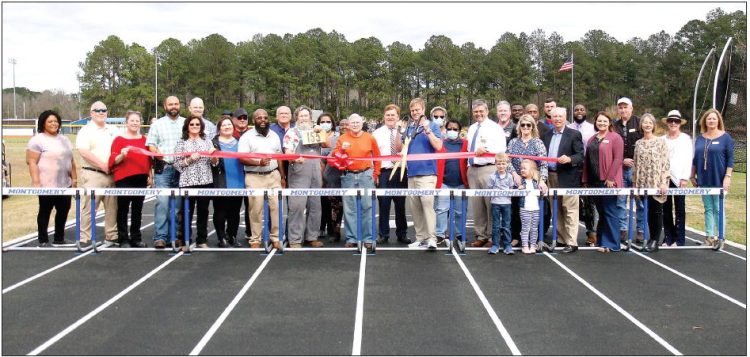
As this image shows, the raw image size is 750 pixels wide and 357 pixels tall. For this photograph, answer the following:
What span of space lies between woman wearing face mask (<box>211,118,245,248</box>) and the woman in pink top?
198cm

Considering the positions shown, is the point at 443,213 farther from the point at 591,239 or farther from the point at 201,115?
the point at 201,115

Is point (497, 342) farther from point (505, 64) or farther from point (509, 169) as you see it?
point (505, 64)

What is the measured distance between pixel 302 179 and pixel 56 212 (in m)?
3.24

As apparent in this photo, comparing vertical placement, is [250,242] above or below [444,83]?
below

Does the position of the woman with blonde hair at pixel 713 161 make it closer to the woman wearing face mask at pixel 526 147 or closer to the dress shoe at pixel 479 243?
the woman wearing face mask at pixel 526 147

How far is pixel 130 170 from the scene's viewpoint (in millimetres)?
7918

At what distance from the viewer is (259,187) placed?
26.0 ft

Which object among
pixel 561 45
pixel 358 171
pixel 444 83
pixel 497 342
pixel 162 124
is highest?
pixel 561 45

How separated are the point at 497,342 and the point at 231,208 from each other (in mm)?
4569

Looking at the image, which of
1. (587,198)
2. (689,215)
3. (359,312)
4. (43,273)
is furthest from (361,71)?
(359,312)

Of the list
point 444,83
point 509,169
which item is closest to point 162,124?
point 509,169

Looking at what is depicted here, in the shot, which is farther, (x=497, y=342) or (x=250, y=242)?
(x=250, y=242)

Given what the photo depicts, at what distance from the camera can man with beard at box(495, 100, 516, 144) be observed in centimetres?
807

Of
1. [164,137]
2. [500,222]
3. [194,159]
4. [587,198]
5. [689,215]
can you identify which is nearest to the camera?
[194,159]
